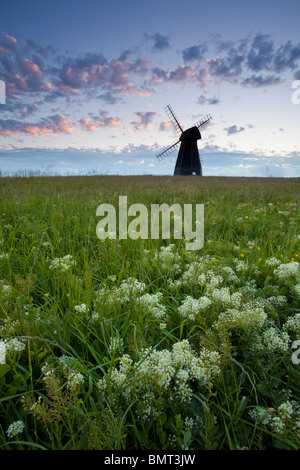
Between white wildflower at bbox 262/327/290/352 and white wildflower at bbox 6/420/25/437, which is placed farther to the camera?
white wildflower at bbox 262/327/290/352

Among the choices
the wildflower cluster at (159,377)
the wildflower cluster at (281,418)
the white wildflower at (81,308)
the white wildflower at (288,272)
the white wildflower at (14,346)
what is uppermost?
the white wildflower at (288,272)

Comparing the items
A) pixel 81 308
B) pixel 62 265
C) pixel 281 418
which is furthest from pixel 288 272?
pixel 62 265

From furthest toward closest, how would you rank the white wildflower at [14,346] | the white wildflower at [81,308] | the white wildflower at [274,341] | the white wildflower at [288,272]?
the white wildflower at [288,272] < the white wildflower at [81,308] < the white wildflower at [274,341] < the white wildflower at [14,346]

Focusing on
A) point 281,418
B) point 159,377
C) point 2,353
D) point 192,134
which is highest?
point 192,134

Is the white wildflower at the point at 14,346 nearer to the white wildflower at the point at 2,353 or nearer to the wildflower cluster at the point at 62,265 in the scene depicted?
the white wildflower at the point at 2,353

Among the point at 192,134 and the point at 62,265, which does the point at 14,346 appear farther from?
the point at 192,134

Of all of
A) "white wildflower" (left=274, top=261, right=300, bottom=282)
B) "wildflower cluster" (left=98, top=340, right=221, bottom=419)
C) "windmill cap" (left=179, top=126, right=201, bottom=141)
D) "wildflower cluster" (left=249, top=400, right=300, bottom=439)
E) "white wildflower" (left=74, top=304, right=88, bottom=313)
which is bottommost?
"wildflower cluster" (left=249, top=400, right=300, bottom=439)

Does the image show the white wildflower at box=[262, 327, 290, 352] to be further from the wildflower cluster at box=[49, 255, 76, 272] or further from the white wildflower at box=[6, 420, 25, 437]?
the wildflower cluster at box=[49, 255, 76, 272]

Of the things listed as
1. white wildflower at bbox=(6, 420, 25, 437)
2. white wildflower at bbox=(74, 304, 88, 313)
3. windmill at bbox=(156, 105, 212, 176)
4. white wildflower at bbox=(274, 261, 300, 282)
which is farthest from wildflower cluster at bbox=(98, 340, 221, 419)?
windmill at bbox=(156, 105, 212, 176)

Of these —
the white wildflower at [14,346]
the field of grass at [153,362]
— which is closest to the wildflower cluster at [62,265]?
the field of grass at [153,362]

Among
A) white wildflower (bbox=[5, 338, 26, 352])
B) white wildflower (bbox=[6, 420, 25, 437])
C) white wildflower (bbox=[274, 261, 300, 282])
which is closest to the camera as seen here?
white wildflower (bbox=[6, 420, 25, 437])

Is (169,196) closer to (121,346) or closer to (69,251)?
(69,251)

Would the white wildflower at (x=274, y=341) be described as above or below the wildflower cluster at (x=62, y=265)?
below
